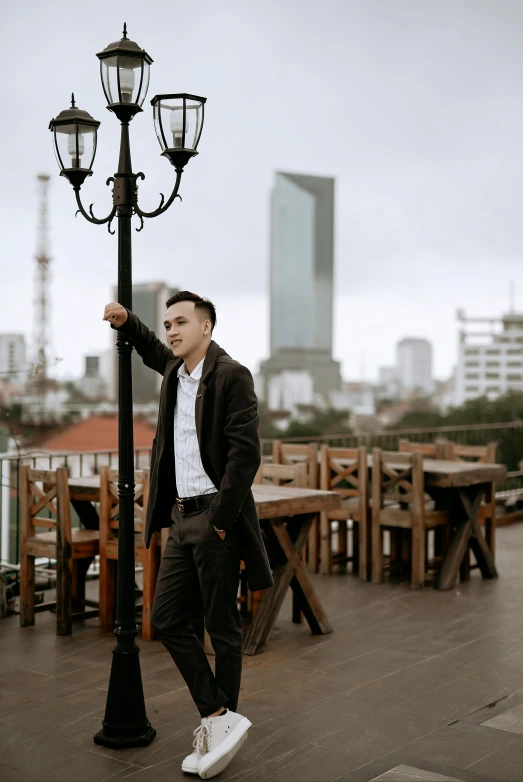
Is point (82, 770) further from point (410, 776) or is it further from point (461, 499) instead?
point (461, 499)

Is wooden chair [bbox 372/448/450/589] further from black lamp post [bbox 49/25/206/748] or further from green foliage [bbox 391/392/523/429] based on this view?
green foliage [bbox 391/392/523/429]

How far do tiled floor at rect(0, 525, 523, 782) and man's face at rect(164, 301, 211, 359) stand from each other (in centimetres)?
177

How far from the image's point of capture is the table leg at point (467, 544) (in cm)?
770

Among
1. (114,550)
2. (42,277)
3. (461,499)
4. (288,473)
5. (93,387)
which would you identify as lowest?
(114,550)

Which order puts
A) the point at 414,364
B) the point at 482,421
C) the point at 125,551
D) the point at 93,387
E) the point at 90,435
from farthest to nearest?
1. the point at 414,364
2. the point at 90,435
3. the point at 93,387
4. the point at 482,421
5. the point at 125,551

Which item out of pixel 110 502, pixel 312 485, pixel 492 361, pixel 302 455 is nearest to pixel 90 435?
pixel 492 361

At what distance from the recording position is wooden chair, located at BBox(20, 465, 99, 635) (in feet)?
20.6

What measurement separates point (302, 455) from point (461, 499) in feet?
5.25

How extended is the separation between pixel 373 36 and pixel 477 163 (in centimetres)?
4449

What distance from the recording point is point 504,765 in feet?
13.2

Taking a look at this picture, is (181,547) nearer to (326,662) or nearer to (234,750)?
(234,750)

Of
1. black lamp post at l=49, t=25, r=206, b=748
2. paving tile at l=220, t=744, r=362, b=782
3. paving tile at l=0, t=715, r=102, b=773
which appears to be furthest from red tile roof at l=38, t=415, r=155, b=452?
paving tile at l=220, t=744, r=362, b=782

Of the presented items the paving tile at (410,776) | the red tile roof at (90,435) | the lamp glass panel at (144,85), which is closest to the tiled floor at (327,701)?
the paving tile at (410,776)

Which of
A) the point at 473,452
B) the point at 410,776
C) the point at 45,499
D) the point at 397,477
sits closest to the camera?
the point at 410,776
